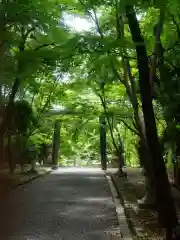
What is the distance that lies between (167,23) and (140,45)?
351 centimetres

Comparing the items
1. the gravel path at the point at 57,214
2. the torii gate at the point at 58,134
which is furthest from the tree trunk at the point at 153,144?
the torii gate at the point at 58,134

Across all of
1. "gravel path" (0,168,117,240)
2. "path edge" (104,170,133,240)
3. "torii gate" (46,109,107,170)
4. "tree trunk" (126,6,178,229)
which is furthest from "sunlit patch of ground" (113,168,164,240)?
"torii gate" (46,109,107,170)

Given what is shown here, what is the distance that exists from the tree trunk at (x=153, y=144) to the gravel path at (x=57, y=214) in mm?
1263

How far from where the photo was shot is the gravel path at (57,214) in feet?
26.3

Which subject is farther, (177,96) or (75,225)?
(177,96)

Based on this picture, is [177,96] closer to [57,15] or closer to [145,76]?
[145,76]

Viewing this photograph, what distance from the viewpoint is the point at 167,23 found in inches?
418

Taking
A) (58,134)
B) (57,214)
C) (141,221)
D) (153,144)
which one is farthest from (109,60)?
(58,134)

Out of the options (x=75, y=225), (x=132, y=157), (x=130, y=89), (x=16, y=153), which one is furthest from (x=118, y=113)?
(x=132, y=157)

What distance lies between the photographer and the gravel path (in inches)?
316

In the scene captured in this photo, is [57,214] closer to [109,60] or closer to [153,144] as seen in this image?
[153,144]

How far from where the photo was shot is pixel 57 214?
400 inches

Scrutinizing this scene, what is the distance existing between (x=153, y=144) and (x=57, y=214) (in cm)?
368

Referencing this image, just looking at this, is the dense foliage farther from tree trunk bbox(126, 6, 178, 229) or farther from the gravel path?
the gravel path
